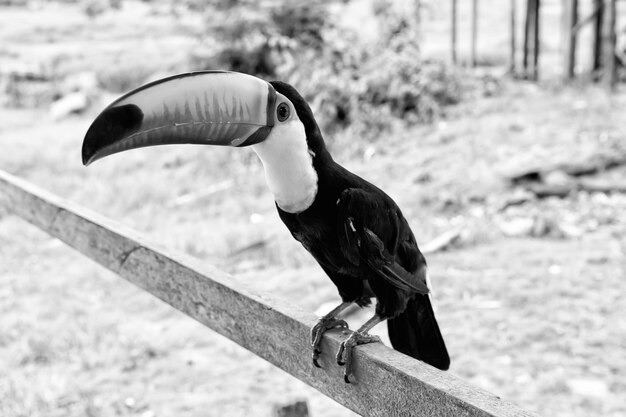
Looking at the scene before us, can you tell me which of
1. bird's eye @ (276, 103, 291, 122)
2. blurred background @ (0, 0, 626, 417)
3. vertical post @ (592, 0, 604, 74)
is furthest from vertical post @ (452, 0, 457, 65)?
bird's eye @ (276, 103, 291, 122)

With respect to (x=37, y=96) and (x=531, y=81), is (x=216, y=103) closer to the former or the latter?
(x=531, y=81)

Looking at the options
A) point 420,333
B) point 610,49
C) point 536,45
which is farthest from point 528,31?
point 420,333

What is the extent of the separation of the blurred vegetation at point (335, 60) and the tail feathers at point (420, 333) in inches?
229

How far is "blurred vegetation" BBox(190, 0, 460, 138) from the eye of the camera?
8008mm

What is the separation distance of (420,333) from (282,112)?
0.69 meters

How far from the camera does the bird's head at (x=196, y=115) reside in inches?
58.1

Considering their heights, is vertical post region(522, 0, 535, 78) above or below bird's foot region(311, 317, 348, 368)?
below

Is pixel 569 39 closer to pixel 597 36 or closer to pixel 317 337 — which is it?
pixel 597 36

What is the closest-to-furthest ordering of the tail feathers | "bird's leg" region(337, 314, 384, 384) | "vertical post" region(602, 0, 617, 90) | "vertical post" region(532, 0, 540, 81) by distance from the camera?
"bird's leg" region(337, 314, 384, 384), the tail feathers, "vertical post" region(602, 0, 617, 90), "vertical post" region(532, 0, 540, 81)

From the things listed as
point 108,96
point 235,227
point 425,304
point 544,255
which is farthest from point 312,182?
point 108,96

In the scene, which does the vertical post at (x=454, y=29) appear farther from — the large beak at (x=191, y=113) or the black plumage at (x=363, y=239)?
the large beak at (x=191, y=113)

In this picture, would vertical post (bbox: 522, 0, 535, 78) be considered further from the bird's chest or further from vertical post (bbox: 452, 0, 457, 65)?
the bird's chest

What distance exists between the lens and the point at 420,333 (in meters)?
1.91

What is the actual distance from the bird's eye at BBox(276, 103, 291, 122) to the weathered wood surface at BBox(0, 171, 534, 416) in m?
0.41
